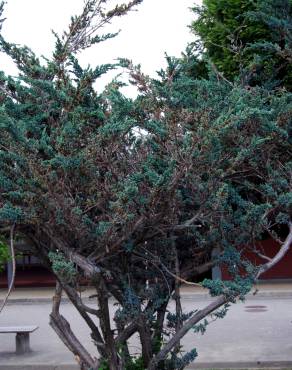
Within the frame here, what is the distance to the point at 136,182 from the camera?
3807 mm

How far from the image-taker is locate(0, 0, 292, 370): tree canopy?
379 cm

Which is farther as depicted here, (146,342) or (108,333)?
(146,342)

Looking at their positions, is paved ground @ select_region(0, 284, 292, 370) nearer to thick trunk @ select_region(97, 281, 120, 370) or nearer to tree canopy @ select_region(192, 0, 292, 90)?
tree canopy @ select_region(192, 0, 292, 90)

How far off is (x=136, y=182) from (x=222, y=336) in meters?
8.23

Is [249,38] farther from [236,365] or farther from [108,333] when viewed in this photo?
[108,333]

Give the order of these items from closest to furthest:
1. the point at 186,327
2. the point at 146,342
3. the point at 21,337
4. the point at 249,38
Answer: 1. the point at 186,327
2. the point at 146,342
3. the point at 249,38
4. the point at 21,337

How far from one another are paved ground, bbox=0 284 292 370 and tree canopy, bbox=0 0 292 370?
15.3 feet

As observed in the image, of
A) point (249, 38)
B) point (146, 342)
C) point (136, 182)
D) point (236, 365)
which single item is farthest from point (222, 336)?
point (136, 182)

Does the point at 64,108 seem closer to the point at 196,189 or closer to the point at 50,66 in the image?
the point at 50,66

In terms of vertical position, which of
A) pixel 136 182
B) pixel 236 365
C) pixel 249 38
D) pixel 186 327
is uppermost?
pixel 249 38

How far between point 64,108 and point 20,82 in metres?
0.47

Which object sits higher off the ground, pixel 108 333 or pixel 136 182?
pixel 136 182

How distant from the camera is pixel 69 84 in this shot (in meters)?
4.21

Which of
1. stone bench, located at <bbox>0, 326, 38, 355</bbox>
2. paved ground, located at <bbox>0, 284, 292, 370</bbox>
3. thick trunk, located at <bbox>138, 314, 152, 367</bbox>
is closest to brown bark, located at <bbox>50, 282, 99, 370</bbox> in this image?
thick trunk, located at <bbox>138, 314, 152, 367</bbox>
